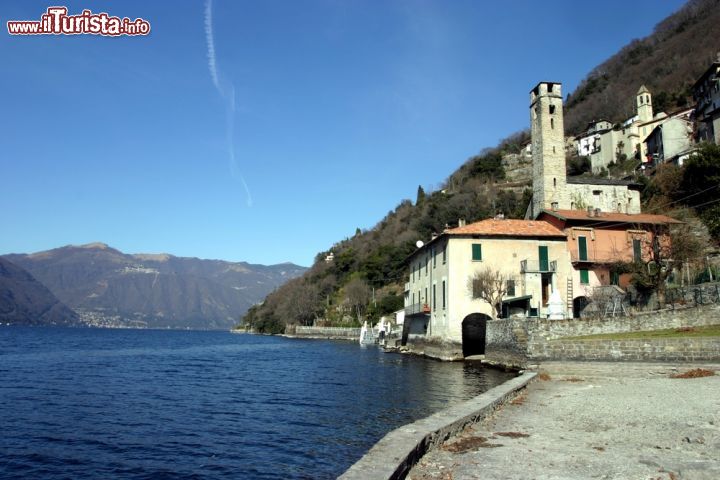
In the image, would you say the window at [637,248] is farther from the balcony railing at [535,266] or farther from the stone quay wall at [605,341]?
the stone quay wall at [605,341]

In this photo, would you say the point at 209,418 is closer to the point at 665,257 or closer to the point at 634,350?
the point at 634,350

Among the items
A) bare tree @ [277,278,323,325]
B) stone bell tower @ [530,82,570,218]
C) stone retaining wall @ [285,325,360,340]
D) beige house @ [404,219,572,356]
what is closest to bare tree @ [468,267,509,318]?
beige house @ [404,219,572,356]

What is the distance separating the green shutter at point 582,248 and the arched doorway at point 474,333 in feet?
27.1

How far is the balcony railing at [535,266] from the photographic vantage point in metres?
38.7

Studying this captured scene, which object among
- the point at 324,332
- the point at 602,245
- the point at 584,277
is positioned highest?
the point at 602,245

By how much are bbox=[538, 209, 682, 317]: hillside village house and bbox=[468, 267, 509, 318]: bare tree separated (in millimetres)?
5428

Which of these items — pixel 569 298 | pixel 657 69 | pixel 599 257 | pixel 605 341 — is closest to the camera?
pixel 605 341

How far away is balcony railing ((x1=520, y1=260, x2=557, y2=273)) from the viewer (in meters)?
38.7

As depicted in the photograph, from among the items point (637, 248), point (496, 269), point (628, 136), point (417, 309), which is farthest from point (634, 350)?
point (628, 136)

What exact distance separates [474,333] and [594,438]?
32026 millimetres

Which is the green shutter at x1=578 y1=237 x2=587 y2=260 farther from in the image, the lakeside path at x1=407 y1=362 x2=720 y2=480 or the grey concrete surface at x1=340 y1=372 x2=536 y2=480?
the grey concrete surface at x1=340 y1=372 x2=536 y2=480

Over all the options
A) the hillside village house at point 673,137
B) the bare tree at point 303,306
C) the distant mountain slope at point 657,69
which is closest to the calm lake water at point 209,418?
the hillside village house at point 673,137

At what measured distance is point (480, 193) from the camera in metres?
89.1

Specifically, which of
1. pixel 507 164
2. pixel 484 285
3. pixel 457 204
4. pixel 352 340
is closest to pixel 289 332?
pixel 352 340
